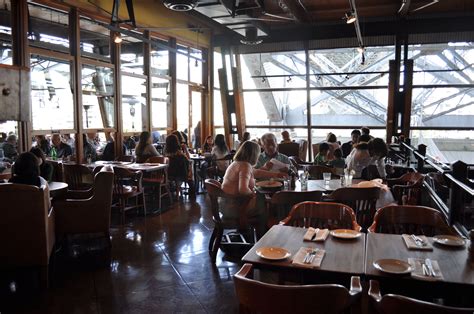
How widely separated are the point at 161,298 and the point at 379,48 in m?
8.92

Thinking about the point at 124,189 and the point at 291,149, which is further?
the point at 291,149

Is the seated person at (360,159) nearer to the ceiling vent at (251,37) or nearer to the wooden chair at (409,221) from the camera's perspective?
the wooden chair at (409,221)

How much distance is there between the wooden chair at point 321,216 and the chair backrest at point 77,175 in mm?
3926

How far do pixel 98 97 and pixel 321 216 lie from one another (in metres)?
5.90

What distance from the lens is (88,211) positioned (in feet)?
14.4

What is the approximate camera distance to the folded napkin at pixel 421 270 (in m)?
1.85

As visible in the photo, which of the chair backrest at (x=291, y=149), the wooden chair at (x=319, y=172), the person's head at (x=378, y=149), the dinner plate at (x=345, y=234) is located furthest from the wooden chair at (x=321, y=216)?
the chair backrest at (x=291, y=149)

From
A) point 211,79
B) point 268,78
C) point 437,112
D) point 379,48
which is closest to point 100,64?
point 211,79

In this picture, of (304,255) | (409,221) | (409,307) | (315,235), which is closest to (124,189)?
(315,235)

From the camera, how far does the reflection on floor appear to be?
3254 millimetres

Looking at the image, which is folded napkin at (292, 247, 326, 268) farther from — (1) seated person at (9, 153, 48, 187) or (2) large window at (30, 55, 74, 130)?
(2) large window at (30, 55, 74, 130)

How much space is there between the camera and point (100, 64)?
7629mm

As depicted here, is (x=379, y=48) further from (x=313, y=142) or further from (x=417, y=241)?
(x=417, y=241)

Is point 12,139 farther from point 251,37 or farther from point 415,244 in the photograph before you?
point 415,244
